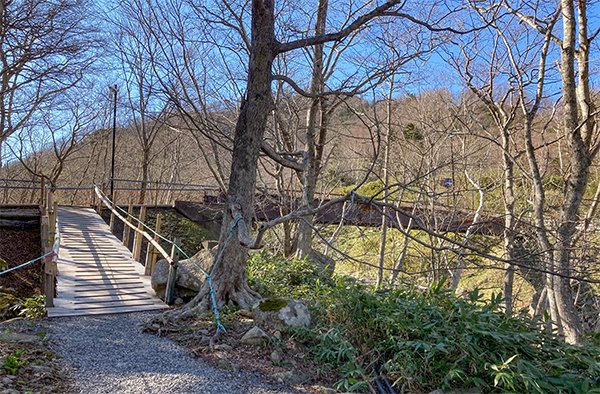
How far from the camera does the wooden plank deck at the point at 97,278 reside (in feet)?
19.2

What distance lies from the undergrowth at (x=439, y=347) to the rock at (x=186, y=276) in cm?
227

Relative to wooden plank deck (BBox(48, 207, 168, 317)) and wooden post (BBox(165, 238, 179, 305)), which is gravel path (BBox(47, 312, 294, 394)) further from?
wooden post (BBox(165, 238, 179, 305))

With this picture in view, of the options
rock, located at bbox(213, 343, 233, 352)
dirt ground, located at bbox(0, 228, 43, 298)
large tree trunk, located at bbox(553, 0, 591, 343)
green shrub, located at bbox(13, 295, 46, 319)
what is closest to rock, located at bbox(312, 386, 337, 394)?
rock, located at bbox(213, 343, 233, 352)

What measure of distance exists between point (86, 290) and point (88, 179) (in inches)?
784

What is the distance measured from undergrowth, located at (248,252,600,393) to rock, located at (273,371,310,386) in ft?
0.87

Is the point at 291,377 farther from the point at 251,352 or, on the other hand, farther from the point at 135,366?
the point at 135,366

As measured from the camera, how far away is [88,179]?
79.6 ft

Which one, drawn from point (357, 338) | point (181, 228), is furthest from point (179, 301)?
point (181, 228)

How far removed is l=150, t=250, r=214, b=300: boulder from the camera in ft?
20.2

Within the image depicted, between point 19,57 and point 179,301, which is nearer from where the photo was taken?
point 179,301

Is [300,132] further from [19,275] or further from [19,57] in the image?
[19,275]

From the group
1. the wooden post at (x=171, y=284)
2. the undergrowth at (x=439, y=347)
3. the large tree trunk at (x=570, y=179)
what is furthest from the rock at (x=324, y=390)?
the large tree trunk at (x=570, y=179)

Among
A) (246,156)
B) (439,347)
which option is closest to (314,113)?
(246,156)

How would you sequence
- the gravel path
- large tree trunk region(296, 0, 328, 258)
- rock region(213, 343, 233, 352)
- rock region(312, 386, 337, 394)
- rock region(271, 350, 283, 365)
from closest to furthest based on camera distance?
the gravel path → rock region(312, 386, 337, 394) → rock region(271, 350, 283, 365) → rock region(213, 343, 233, 352) → large tree trunk region(296, 0, 328, 258)
